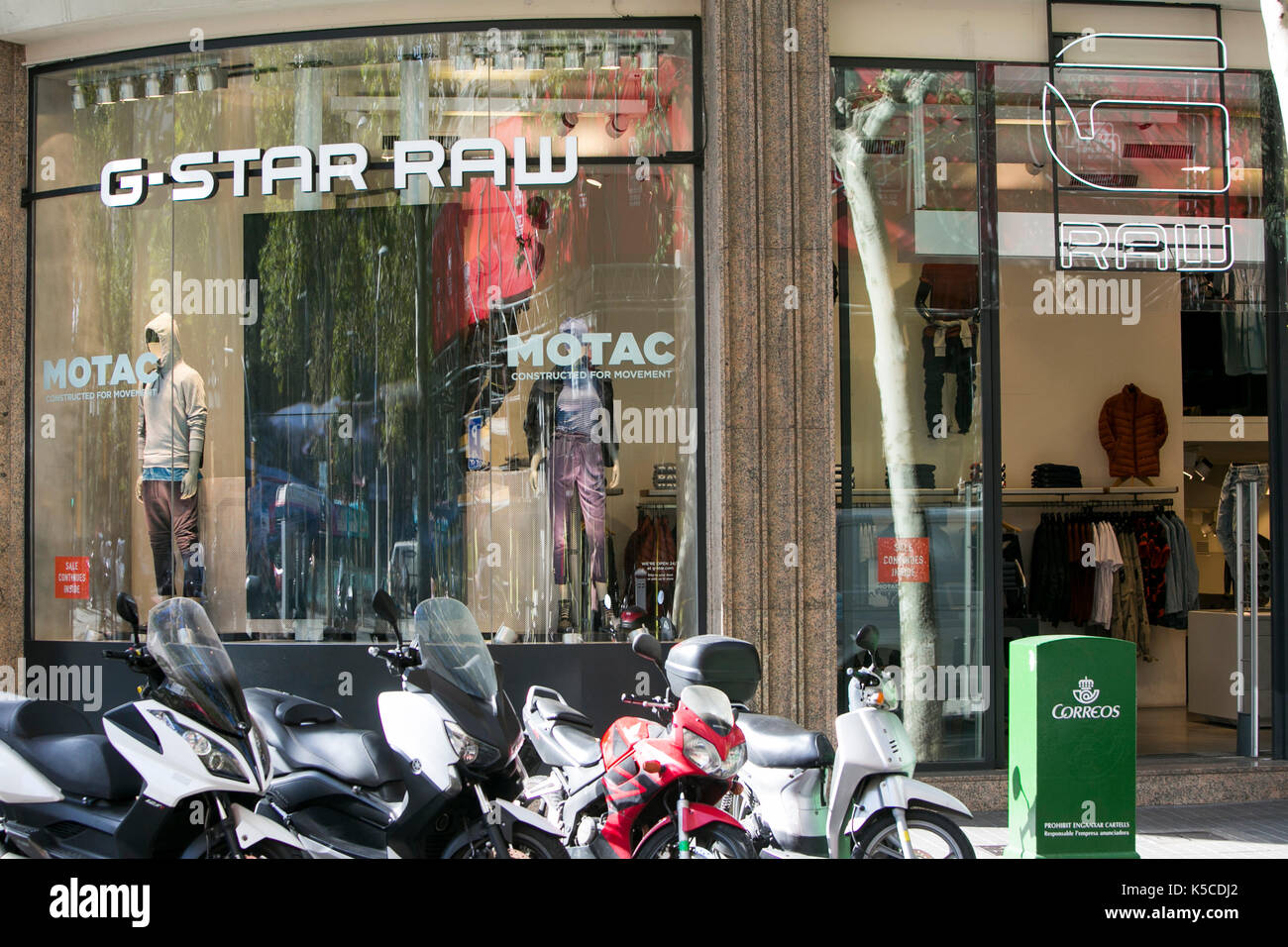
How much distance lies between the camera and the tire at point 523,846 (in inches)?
171

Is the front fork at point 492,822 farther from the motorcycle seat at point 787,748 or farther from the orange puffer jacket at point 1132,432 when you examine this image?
the orange puffer jacket at point 1132,432

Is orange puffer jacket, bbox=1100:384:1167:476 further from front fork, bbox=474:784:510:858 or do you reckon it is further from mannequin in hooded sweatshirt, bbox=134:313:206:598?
mannequin in hooded sweatshirt, bbox=134:313:206:598

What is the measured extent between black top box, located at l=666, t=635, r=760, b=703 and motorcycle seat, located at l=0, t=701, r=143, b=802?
2269 mm

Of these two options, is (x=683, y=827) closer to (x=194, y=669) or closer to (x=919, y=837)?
(x=919, y=837)

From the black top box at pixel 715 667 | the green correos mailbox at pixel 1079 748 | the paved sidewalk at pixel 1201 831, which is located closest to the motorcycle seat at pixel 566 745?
the black top box at pixel 715 667

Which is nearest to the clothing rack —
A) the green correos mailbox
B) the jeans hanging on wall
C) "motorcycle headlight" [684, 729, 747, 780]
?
the jeans hanging on wall

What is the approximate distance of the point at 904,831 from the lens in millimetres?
4246

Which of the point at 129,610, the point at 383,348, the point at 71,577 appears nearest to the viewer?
the point at 129,610

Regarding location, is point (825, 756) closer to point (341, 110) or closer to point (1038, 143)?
point (1038, 143)

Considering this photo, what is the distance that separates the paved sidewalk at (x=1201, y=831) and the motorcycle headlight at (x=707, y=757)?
76.7 inches

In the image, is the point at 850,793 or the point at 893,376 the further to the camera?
the point at 893,376

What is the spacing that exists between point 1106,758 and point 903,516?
107 inches

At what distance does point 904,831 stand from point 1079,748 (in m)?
0.86

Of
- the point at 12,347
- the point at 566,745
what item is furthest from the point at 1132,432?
the point at 12,347
